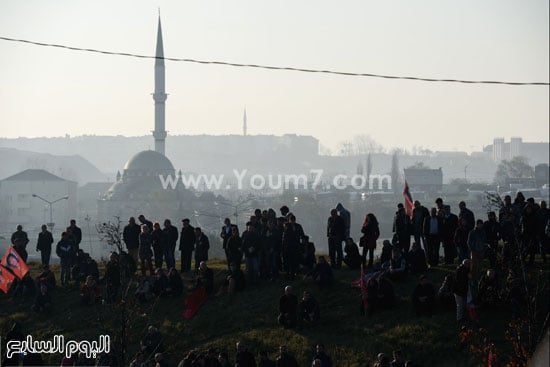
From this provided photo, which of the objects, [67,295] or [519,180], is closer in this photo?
[67,295]

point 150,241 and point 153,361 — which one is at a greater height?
point 150,241

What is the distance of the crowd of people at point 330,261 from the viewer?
1694 cm

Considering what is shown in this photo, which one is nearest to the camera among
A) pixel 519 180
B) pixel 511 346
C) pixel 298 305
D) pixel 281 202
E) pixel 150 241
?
pixel 511 346

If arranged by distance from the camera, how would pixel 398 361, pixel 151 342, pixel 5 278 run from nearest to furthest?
pixel 398 361 → pixel 151 342 → pixel 5 278

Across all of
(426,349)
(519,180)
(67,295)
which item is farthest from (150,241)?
(519,180)

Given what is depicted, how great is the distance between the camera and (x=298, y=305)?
19047 millimetres

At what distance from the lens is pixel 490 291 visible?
55.4ft

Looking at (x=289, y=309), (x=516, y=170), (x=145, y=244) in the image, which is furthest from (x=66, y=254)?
(x=516, y=170)

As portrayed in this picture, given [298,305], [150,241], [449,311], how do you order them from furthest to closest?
[150,241], [298,305], [449,311]

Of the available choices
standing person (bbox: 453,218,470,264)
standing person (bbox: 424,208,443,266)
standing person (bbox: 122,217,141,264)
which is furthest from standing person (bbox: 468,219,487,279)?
standing person (bbox: 122,217,141,264)

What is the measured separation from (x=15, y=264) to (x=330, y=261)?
7.44m

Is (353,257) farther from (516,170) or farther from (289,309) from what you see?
(516,170)

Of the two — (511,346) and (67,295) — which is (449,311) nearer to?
(511,346)

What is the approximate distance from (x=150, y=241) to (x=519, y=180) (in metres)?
123
